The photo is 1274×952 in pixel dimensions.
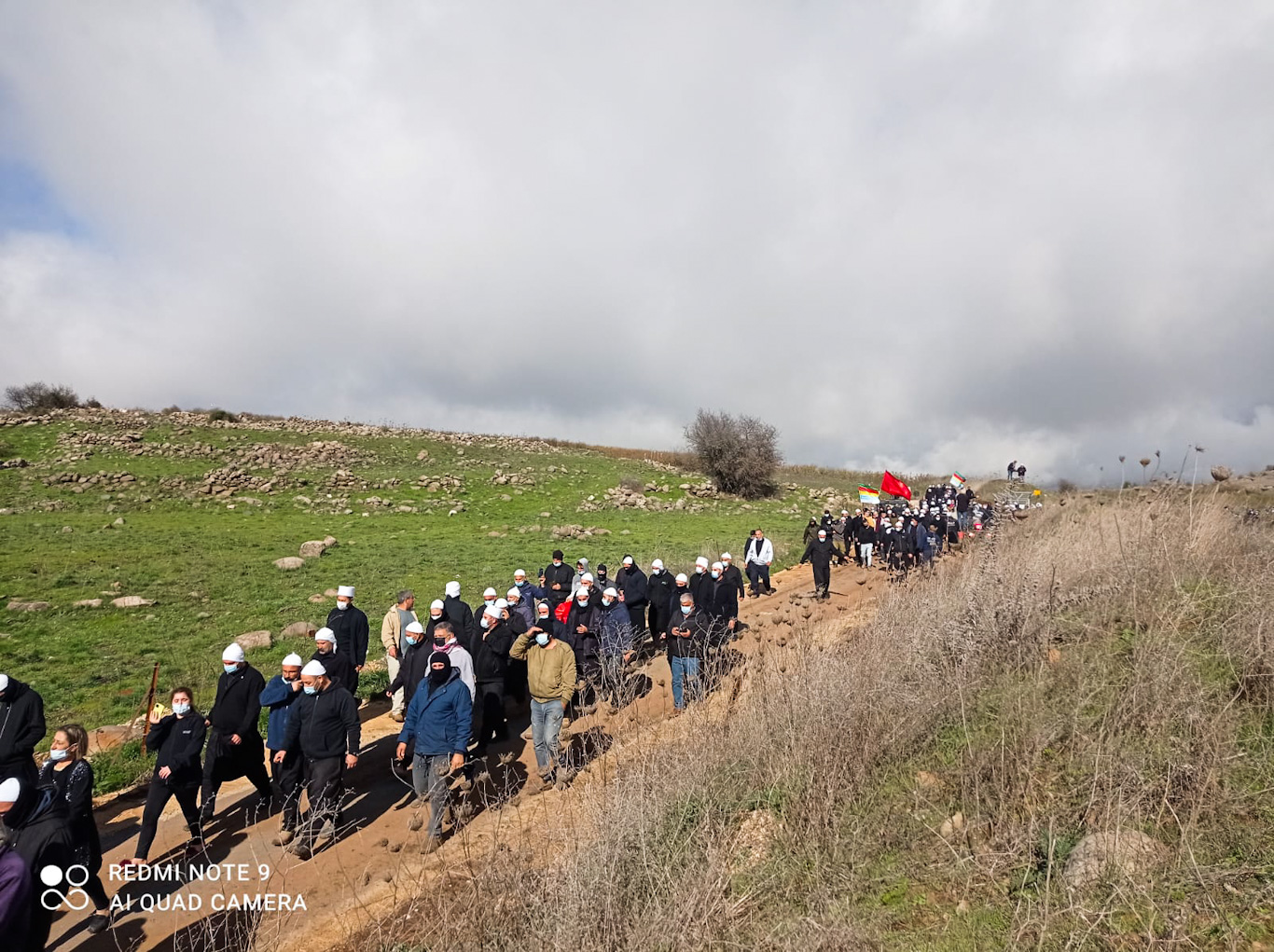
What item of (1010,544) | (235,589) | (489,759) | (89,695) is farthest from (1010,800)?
(235,589)

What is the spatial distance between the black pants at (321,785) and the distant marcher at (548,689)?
2.15 m

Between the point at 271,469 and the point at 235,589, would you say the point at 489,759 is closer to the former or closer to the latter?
the point at 235,589

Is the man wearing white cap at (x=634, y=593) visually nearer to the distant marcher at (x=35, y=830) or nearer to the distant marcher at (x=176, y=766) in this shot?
the distant marcher at (x=176, y=766)

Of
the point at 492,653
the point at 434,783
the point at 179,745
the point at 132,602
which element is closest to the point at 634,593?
the point at 492,653

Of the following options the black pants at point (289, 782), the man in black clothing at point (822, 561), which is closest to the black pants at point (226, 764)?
the black pants at point (289, 782)

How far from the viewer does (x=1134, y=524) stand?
845 cm

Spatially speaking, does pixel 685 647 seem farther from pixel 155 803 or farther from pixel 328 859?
pixel 155 803

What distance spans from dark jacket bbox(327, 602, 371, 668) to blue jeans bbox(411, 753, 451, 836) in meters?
2.99

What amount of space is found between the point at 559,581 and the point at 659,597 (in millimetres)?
2335

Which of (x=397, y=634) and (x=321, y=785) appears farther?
(x=397, y=634)

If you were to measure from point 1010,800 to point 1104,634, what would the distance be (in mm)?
3028

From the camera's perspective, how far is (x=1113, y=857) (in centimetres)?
354

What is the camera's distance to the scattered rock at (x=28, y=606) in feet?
51.0

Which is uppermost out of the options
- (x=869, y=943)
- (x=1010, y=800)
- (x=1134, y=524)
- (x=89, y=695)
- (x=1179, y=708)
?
(x=1134, y=524)
